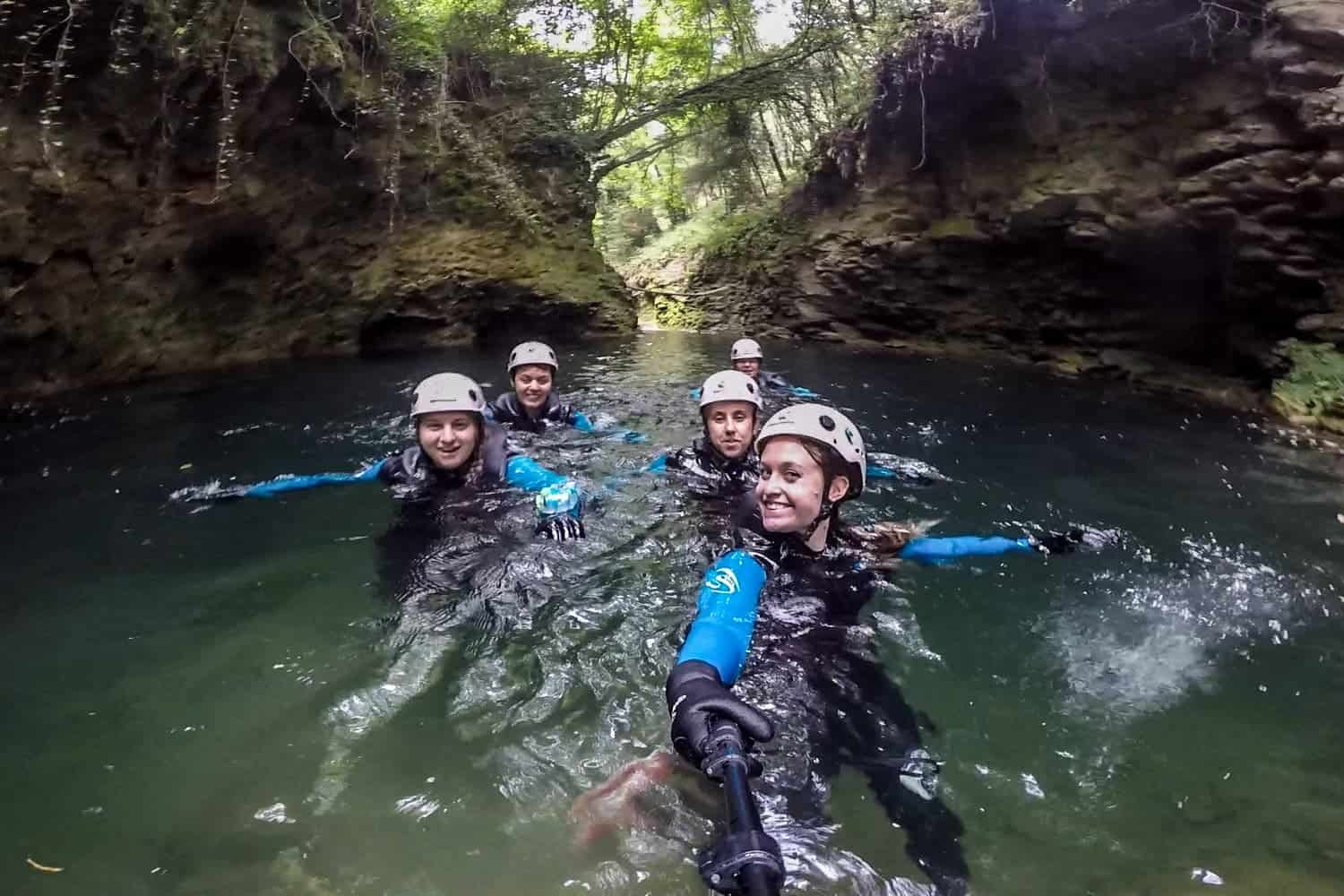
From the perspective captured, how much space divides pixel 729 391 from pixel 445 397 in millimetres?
2041

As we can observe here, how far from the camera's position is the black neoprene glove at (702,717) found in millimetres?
2270

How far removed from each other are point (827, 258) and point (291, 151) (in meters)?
11.6

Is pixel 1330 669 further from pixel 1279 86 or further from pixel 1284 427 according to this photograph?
pixel 1279 86

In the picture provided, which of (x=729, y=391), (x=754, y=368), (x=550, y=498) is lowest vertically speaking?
(x=754, y=368)

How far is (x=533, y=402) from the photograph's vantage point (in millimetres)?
8195

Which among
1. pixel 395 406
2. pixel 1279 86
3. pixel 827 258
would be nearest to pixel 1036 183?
pixel 1279 86

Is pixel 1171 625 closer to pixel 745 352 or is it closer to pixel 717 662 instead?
pixel 717 662

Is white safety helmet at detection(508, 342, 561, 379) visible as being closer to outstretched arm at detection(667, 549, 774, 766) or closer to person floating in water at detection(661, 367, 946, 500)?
person floating in water at detection(661, 367, 946, 500)

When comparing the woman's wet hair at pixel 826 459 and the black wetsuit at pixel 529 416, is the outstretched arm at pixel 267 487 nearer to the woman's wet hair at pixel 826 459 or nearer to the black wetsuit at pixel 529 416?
the black wetsuit at pixel 529 416

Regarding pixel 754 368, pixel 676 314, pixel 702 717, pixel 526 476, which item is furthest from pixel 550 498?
pixel 676 314

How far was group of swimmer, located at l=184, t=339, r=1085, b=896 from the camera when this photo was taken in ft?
9.30

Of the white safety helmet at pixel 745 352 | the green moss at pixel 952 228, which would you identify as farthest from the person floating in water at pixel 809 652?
the green moss at pixel 952 228

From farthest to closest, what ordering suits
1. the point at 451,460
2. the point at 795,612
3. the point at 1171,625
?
1. the point at 451,460
2. the point at 1171,625
3. the point at 795,612

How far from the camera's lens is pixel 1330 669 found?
4.00 metres
